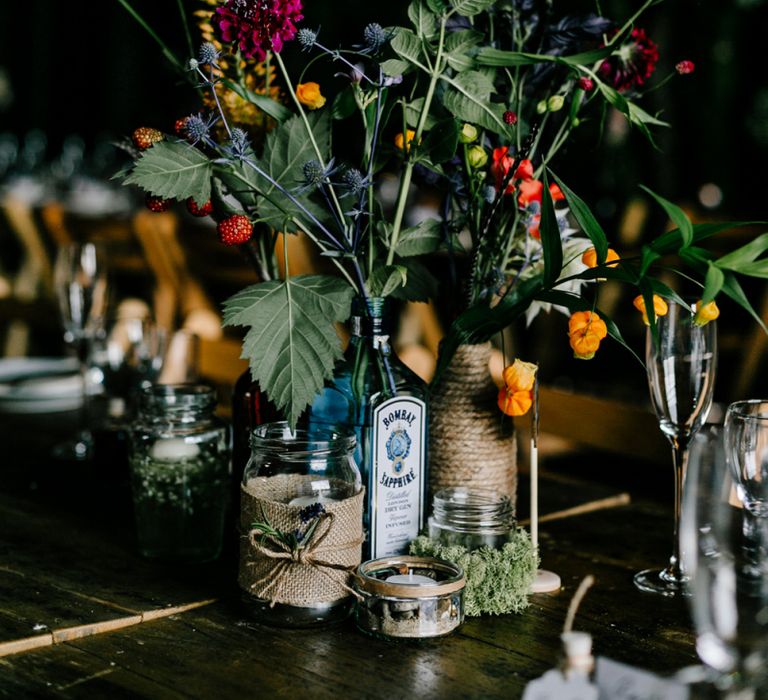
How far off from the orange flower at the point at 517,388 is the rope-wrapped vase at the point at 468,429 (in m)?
0.04

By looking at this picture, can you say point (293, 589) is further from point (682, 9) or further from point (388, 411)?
point (682, 9)

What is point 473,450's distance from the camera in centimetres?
96

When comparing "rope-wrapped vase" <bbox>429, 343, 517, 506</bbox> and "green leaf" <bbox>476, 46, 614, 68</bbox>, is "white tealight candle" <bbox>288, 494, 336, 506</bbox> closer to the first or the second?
"rope-wrapped vase" <bbox>429, 343, 517, 506</bbox>

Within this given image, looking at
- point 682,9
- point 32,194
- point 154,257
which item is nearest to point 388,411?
point 154,257

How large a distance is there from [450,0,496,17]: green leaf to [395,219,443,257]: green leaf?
0.19 m

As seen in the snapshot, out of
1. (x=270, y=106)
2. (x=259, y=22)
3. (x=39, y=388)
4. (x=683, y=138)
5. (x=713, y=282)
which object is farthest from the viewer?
(x=683, y=138)

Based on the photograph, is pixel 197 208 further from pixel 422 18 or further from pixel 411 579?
pixel 411 579

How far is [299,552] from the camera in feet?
2.61

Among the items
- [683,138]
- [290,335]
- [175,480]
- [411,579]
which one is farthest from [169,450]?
[683,138]

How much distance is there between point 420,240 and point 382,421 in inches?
7.0

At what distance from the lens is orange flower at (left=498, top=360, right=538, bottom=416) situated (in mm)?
891

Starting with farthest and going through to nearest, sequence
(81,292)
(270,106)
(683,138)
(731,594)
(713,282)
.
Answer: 1. (683,138)
2. (81,292)
3. (270,106)
4. (713,282)
5. (731,594)

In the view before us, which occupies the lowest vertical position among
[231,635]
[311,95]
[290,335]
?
[231,635]

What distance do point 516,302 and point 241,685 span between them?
399mm
